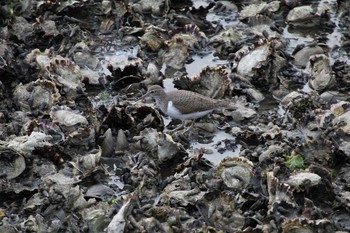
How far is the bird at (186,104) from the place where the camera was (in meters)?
9.55

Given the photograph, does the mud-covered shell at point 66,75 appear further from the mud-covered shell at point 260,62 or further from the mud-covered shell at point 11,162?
the mud-covered shell at point 260,62

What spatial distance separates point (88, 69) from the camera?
36.0ft

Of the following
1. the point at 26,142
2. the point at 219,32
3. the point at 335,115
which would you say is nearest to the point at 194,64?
the point at 219,32

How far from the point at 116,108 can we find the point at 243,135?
1.61 metres

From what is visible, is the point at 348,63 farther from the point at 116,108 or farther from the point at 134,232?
the point at 134,232

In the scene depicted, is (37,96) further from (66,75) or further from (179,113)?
(179,113)

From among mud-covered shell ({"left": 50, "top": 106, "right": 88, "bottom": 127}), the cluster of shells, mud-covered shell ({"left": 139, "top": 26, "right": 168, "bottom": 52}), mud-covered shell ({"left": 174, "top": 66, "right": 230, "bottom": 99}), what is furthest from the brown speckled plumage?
mud-covered shell ({"left": 139, "top": 26, "right": 168, "bottom": 52})

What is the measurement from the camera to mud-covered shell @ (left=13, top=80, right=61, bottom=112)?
32.4 feet

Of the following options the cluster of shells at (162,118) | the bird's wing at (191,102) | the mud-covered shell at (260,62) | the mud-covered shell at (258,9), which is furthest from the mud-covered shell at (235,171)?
the mud-covered shell at (258,9)

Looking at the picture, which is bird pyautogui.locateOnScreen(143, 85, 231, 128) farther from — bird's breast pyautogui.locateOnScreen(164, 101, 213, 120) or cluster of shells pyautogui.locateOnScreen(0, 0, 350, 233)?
cluster of shells pyautogui.locateOnScreen(0, 0, 350, 233)

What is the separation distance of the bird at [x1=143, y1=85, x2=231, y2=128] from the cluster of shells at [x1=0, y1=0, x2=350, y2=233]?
0.19 meters

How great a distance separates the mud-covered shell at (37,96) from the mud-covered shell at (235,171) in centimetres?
271

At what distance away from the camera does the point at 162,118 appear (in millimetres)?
10031

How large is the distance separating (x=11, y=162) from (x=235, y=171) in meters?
2.47
